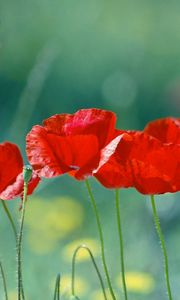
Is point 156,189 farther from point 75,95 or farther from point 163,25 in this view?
point 163,25

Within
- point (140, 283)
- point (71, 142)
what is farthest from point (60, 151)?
point (140, 283)

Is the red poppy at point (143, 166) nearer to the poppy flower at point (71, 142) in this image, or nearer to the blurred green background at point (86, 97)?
the poppy flower at point (71, 142)

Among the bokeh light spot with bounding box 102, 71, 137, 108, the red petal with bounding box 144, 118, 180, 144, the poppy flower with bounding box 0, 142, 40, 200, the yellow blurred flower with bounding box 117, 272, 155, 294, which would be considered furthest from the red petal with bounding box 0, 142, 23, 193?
the bokeh light spot with bounding box 102, 71, 137, 108

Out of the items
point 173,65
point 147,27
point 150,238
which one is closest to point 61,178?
point 150,238

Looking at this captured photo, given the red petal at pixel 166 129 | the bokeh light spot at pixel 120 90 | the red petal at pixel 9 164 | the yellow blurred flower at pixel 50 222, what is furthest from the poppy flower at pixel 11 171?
the bokeh light spot at pixel 120 90

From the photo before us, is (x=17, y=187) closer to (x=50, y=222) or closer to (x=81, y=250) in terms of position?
(x=81, y=250)

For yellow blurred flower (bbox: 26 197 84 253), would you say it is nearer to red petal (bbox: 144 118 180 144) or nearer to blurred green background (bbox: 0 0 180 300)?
blurred green background (bbox: 0 0 180 300)
